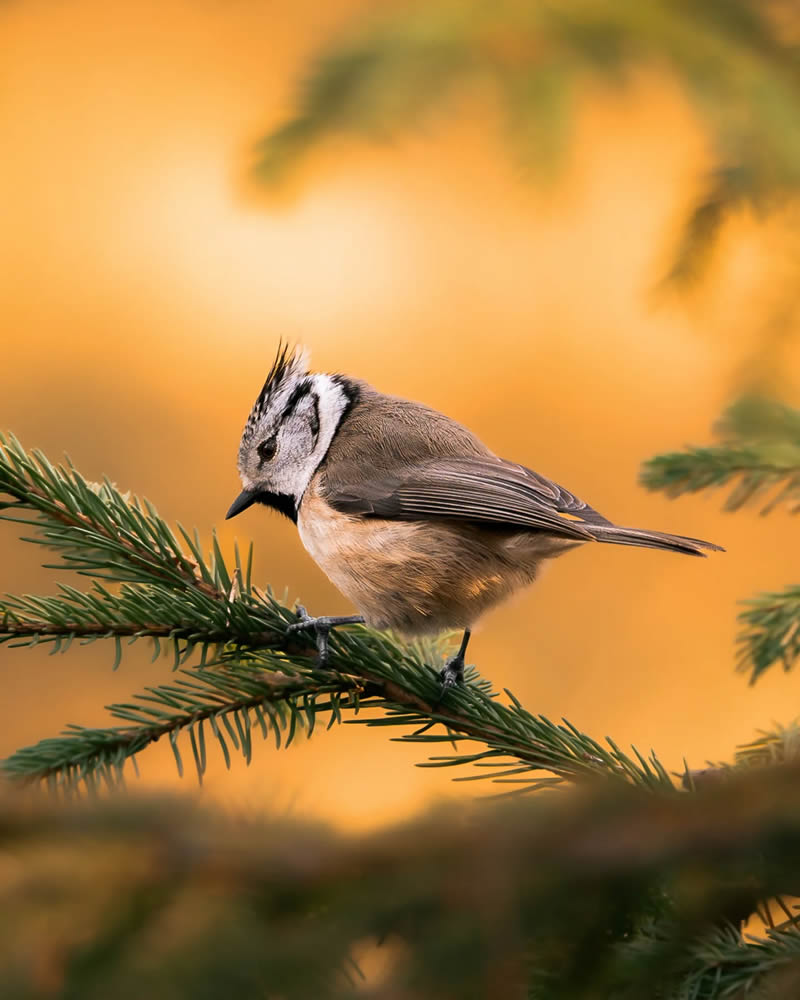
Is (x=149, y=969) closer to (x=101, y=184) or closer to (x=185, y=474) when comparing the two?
(x=185, y=474)

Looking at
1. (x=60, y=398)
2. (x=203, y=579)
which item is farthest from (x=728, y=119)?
(x=60, y=398)

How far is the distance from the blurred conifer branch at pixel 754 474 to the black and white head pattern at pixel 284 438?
1096 millimetres

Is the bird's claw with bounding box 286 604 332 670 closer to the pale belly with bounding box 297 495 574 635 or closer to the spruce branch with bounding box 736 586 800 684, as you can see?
the pale belly with bounding box 297 495 574 635

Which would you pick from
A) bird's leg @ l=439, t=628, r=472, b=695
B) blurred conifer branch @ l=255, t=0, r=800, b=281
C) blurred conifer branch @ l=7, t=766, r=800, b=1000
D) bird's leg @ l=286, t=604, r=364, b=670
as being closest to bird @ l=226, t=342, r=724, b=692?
bird's leg @ l=439, t=628, r=472, b=695

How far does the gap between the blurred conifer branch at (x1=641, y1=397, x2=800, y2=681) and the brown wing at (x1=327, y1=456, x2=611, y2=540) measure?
0.32 metres

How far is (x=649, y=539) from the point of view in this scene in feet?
6.70

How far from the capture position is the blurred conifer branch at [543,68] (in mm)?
1840

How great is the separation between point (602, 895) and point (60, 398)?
15.3 feet

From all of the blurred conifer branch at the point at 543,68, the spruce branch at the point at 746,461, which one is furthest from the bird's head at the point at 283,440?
the spruce branch at the point at 746,461

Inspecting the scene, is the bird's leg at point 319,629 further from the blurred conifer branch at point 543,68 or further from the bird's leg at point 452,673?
the blurred conifer branch at point 543,68

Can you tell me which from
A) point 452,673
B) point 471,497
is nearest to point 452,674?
point 452,673

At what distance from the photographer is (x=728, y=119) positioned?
6.48 ft

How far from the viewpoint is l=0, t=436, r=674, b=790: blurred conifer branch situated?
1.43 m

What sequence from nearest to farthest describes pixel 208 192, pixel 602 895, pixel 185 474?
1. pixel 602 895
2. pixel 185 474
3. pixel 208 192
